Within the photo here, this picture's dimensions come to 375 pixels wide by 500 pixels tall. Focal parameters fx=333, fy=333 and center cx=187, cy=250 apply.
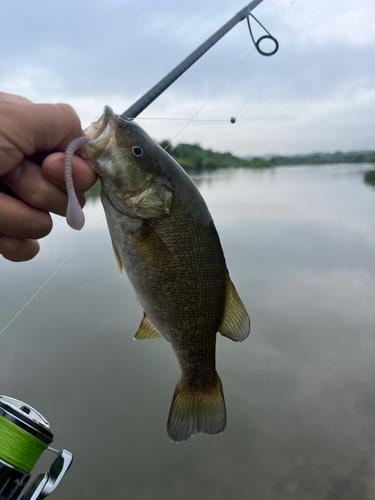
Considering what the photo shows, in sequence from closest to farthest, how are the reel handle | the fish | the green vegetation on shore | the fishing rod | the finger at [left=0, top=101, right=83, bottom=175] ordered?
the finger at [left=0, top=101, right=83, bottom=175] < the fish < the reel handle < the fishing rod < the green vegetation on shore

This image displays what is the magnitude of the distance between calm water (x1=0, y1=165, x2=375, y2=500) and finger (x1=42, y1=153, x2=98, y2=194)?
324 centimetres

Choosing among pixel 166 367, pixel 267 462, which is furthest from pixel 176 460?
pixel 166 367

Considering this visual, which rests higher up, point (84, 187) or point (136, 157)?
point (136, 157)

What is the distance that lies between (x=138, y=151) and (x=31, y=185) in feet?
1.29

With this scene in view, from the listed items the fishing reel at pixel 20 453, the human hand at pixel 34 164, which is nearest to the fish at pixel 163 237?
the human hand at pixel 34 164

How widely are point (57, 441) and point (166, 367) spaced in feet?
5.12

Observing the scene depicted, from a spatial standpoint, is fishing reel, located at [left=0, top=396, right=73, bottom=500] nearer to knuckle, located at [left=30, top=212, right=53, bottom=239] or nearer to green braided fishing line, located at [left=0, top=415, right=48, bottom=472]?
green braided fishing line, located at [left=0, top=415, right=48, bottom=472]

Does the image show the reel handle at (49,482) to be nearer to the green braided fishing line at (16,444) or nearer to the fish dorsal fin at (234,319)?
the green braided fishing line at (16,444)

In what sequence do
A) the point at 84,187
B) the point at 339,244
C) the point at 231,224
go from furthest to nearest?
the point at 231,224
the point at 339,244
the point at 84,187

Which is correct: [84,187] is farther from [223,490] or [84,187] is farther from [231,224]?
[231,224]

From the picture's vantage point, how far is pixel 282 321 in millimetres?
5930

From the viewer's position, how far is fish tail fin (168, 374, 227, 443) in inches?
59.6

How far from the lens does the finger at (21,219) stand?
1119mm

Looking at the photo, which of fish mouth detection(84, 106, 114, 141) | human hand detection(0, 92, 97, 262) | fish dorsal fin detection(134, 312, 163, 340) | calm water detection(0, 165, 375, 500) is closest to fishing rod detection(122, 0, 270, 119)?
fish mouth detection(84, 106, 114, 141)
